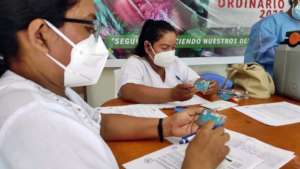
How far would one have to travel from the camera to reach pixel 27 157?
1.77 ft

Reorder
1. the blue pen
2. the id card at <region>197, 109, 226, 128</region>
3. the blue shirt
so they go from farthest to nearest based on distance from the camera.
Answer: the blue shirt < the blue pen < the id card at <region>197, 109, 226, 128</region>

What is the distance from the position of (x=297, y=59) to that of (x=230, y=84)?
0.36 meters

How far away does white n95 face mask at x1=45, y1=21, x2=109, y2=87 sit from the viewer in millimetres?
770

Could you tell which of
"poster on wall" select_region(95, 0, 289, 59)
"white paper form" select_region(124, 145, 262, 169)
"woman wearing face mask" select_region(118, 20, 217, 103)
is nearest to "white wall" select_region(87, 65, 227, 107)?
"poster on wall" select_region(95, 0, 289, 59)

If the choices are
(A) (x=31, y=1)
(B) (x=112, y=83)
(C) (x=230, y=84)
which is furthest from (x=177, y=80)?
(A) (x=31, y=1)

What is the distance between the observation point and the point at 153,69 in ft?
5.76

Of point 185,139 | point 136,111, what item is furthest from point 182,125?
point 136,111

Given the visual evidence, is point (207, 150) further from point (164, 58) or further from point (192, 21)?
point (192, 21)

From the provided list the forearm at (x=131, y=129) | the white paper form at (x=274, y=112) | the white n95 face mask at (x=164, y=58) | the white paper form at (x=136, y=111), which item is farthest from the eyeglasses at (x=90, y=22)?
the white n95 face mask at (x=164, y=58)

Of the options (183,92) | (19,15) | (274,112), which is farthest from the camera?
(183,92)

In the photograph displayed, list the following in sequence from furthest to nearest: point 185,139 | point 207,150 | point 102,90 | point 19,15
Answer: point 102,90, point 185,139, point 207,150, point 19,15

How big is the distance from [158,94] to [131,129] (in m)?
0.44

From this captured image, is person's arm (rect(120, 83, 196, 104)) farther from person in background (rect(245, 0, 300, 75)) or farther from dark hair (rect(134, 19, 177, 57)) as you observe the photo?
person in background (rect(245, 0, 300, 75))

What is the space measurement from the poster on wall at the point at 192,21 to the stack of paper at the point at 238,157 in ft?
5.87
